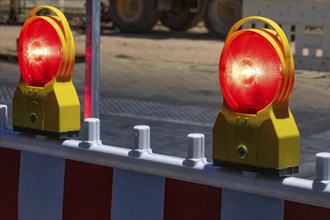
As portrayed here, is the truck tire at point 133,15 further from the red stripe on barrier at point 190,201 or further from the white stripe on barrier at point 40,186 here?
the red stripe on barrier at point 190,201

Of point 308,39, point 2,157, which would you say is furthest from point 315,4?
point 2,157

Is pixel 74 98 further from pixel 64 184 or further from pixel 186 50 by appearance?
pixel 186 50

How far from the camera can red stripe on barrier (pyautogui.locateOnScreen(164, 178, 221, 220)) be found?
3.11 meters

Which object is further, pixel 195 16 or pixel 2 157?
pixel 195 16

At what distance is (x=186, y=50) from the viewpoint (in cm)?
1830

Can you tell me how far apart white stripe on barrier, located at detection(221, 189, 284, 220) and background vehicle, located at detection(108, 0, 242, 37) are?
1733 cm

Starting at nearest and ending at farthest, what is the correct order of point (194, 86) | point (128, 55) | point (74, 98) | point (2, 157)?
point (74, 98) < point (2, 157) < point (194, 86) < point (128, 55)

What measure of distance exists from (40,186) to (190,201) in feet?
2.42

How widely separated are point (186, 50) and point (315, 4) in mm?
→ 3548

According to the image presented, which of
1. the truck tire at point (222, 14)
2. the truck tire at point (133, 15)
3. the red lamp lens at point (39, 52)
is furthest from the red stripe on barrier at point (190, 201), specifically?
the truck tire at point (133, 15)

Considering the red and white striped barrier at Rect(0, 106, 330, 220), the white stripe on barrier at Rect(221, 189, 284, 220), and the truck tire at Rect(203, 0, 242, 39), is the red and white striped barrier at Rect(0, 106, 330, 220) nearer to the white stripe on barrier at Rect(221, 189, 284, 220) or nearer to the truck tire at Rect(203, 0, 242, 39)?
the white stripe on barrier at Rect(221, 189, 284, 220)

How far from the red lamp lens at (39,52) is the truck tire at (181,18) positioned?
725 inches

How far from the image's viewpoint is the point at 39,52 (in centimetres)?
357

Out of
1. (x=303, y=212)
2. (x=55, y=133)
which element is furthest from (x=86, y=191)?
(x=303, y=212)
